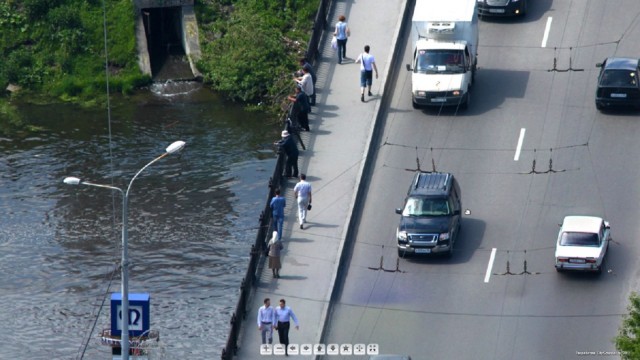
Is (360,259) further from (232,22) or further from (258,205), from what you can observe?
(232,22)

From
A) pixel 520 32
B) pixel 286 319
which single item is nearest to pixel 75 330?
pixel 286 319

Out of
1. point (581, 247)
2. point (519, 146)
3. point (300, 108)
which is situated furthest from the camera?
point (300, 108)

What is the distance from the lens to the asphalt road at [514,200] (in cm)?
4622

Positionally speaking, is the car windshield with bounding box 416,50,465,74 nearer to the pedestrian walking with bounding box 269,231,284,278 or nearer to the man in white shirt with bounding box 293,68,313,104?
the man in white shirt with bounding box 293,68,313,104

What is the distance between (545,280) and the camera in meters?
48.0

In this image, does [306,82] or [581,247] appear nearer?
[581,247]

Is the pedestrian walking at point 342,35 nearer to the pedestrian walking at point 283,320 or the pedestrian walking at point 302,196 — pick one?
the pedestrian walking at point 302,196

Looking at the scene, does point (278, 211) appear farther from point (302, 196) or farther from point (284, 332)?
point (284, 332)

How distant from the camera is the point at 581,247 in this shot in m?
47.5

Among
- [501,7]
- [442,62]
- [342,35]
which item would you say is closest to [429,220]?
[442,62]

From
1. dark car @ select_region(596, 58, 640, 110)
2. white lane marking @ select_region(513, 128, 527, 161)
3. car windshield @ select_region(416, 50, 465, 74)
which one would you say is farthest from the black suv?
dark car @ select_region(596, 58, 640, 110)

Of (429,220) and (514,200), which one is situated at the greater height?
(429,220)

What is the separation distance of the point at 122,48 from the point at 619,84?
21.1 m

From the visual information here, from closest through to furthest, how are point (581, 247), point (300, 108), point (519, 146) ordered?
1. point (581, 247)
2. point (519, 146)
3. point (300, 108)
